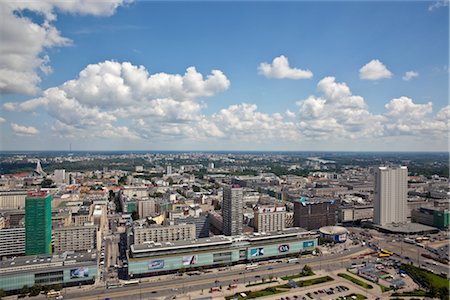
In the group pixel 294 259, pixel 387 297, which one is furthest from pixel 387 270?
pixel 294 259

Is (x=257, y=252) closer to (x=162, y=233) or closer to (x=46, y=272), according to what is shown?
(x=162, y=233)

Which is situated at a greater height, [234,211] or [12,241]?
[234,211]

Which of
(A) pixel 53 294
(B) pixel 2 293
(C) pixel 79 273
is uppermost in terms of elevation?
(C) pixel 79 273

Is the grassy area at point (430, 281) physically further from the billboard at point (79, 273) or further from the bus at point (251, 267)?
the billboard at point (79, 273)

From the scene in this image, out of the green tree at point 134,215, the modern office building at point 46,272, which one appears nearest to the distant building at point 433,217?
the green tree at point 134,215

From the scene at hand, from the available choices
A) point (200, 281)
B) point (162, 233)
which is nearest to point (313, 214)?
point (162, 233)

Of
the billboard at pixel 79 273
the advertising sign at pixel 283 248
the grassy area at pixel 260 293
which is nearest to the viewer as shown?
the grassy area at pixel 260 293

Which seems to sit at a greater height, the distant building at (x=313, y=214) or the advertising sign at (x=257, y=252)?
the distant building at (x=313, y=214)
